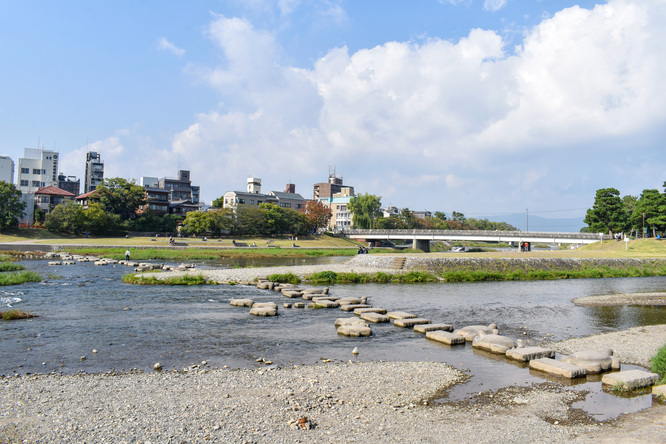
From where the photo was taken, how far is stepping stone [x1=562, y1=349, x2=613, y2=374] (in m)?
13.4

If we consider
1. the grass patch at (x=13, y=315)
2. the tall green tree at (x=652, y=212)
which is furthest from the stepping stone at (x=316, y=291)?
the tall green tree at (x=652, y=212)

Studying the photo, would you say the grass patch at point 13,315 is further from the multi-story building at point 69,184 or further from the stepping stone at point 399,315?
the multi-story building at point 69,184

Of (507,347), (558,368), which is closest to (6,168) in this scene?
(507,347)

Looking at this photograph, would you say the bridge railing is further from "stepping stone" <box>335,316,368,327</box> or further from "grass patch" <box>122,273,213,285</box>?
"stepping stone" <box>335,316,368,327</box>

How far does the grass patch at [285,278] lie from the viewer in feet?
117

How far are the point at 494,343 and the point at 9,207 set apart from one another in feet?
307

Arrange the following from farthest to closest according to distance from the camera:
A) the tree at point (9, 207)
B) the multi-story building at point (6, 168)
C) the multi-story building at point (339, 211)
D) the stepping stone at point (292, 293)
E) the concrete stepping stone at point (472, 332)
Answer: the multi-story building at point (339, 211) → the multi-story building at point (6, 168) → the tree at point (9, 207) → the stepping stone at point (292, 293) → the concrete stepping stone at point (472, 332)

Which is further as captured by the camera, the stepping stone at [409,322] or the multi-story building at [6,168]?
the multi-story building at [6,168]

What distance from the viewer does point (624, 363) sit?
1466 cm

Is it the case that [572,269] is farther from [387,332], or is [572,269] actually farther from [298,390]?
[298,390]

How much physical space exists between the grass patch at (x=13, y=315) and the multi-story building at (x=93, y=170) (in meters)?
145

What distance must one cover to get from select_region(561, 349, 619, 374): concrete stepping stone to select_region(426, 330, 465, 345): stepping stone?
3720mm

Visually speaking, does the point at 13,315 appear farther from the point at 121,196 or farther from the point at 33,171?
the point at 33,171

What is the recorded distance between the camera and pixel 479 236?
95.1 m
